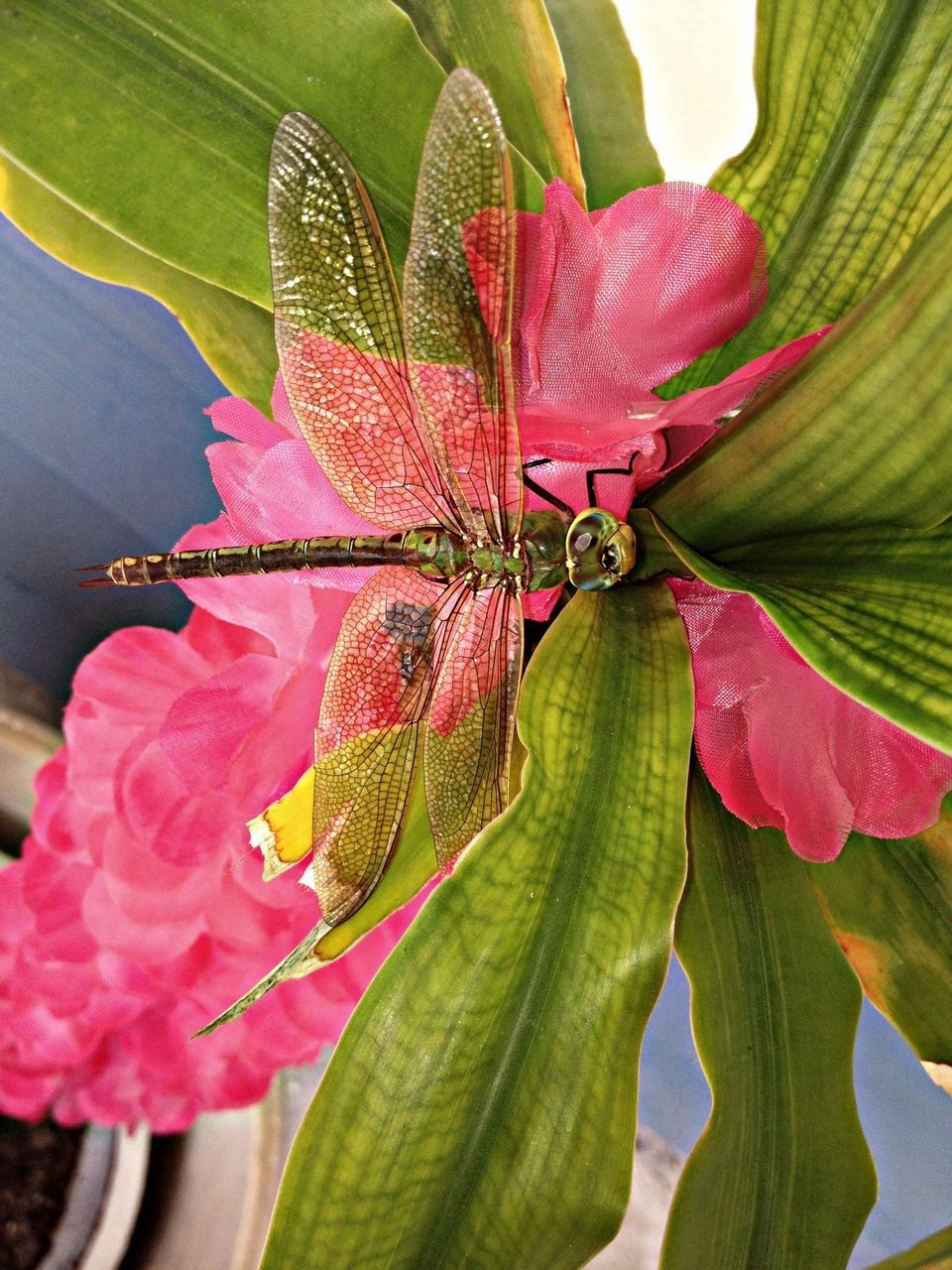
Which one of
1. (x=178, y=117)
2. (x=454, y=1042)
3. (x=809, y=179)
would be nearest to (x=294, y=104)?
(x=178, y=117)

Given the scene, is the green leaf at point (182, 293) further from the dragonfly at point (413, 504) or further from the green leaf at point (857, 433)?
the green leaf at point (857, 433)

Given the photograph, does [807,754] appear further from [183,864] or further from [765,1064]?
[183,864]

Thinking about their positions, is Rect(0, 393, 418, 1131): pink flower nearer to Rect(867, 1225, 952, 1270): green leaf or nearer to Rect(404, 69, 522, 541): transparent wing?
Rect(404, 69, 522, 541): transparent wing

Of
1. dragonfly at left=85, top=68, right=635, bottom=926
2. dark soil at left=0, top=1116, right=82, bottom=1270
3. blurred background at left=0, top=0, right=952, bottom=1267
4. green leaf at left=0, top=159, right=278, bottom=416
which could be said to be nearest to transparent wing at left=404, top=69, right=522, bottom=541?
dragonfly at left=85, top=68, right=635, bottom=926

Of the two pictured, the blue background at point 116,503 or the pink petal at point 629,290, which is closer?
the pink petal at point 629,290

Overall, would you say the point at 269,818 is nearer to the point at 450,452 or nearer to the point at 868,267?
the point at 450,452

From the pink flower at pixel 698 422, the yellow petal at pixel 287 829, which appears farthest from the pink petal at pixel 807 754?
the yellow petal at pixel 287 829

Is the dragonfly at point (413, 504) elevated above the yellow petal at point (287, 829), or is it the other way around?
the dragonfly at point (413, 504)

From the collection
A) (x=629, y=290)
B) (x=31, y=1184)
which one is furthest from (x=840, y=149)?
(x=31, y=1184)
